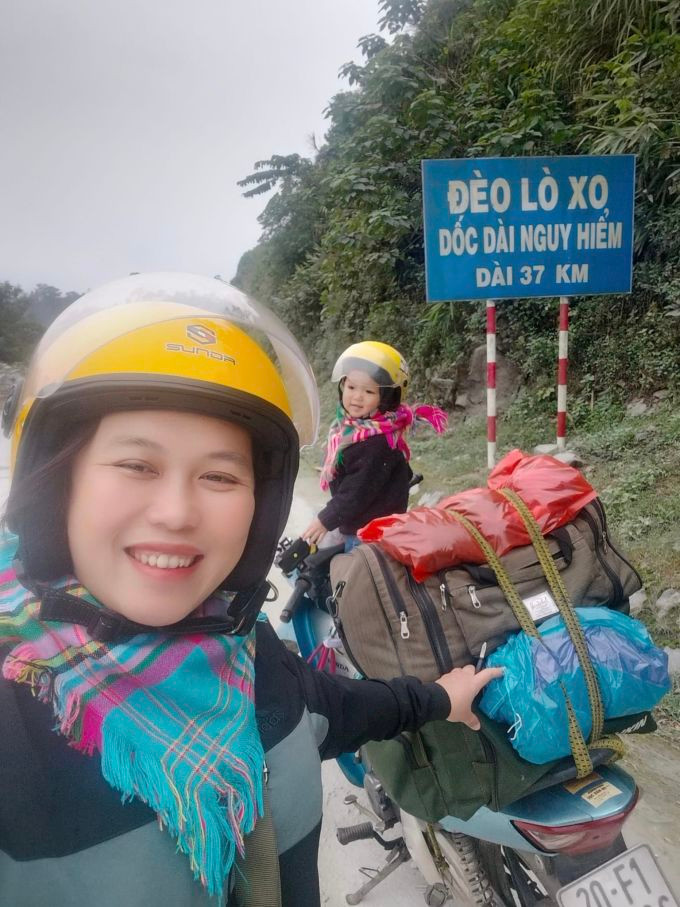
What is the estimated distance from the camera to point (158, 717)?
31.9 inches

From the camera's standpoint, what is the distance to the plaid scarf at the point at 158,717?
0.76 meters

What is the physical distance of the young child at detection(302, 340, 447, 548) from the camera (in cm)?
245

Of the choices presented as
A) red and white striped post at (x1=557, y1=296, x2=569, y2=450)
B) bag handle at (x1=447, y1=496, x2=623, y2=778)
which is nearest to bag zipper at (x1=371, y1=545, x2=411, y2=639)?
bag handle at (x1=447, y1=496, x2=623, y2=778)

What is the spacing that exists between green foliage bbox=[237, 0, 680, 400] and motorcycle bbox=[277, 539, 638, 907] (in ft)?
14.1

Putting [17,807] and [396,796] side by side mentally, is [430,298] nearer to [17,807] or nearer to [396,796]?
[396,796]

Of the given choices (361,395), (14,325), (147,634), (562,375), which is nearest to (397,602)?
(147,634)

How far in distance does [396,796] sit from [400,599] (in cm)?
45

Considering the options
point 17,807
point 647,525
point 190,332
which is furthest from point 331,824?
point 647,525

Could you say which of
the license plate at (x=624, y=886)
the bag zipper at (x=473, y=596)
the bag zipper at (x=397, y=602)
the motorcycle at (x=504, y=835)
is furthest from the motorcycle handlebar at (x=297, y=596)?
the license plate at (x=624, y=886)

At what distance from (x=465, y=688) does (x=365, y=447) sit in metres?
1.37

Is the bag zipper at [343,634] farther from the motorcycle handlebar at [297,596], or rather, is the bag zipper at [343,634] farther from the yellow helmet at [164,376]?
the motorcycle handlebar at [297,596]

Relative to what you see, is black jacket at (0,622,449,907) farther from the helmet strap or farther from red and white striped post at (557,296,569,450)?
red and white striped post at (557,296,569,450)

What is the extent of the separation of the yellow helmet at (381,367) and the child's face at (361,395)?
0.02 m

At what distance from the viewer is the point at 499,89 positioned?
6.73 metres
